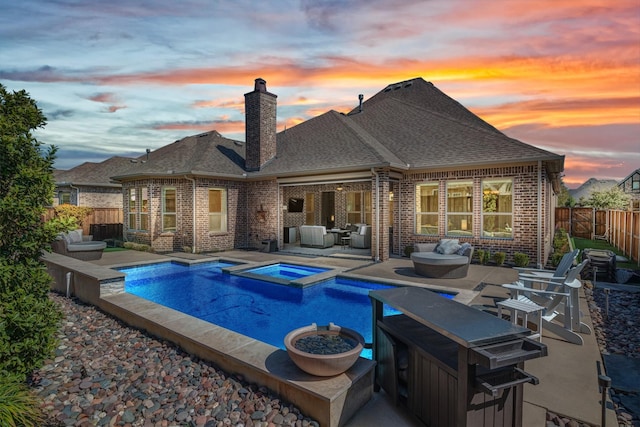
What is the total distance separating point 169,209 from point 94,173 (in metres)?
13.9

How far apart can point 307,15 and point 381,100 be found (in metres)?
10.2

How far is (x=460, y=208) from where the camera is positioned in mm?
11250

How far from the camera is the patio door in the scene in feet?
60.3

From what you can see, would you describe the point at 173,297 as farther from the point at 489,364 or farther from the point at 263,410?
the point at 489,364

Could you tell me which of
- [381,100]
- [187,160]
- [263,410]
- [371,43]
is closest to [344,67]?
[371,43]

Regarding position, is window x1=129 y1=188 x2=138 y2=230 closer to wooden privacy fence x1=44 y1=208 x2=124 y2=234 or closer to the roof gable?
wooden privacy fence x1=44 y1=208 x2=124 y2=234

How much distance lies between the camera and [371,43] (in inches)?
334

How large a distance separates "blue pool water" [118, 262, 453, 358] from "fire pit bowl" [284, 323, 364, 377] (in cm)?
169

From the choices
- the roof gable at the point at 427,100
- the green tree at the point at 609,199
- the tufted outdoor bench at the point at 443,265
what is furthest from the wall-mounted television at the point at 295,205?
the green tree at the point at 609,199

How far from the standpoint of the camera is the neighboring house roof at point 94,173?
73.0ft

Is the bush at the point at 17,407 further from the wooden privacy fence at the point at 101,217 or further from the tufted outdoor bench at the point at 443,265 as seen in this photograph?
the wooden privacy fence at the point at 101,217

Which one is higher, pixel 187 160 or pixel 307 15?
pixel 307 15

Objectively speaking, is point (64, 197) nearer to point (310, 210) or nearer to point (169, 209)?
point (169, 209)

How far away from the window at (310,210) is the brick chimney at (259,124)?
3.88m
